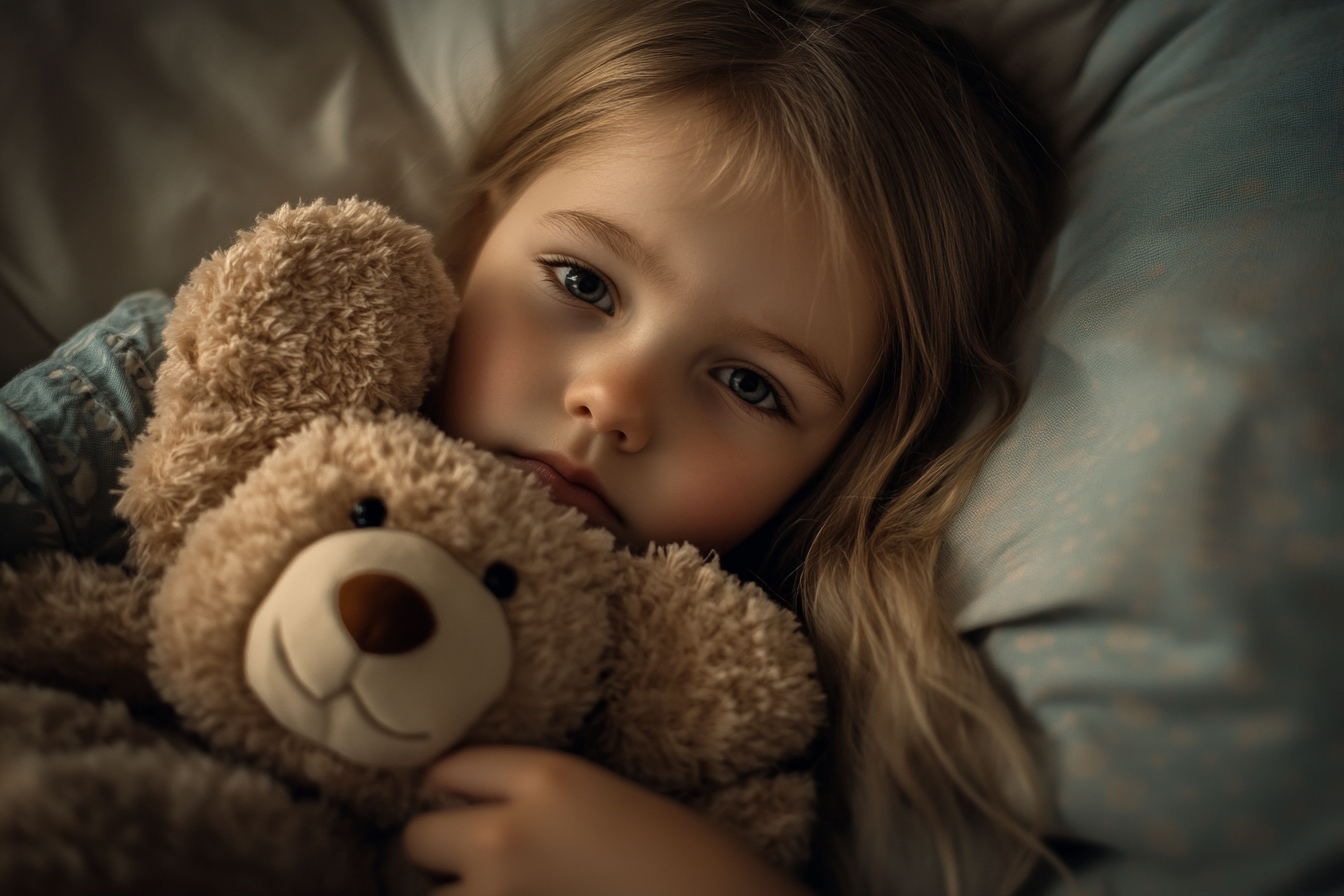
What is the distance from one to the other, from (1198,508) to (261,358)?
650 millimetres

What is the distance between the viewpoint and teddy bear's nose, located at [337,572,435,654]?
1.44 feet

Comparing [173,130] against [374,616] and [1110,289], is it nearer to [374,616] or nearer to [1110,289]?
[374,616]

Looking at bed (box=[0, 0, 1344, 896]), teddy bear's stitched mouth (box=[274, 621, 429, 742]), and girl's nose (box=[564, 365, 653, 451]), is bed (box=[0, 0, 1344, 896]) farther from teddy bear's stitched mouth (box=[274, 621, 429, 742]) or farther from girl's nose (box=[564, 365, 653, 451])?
teddy bear's stitched mouth (box=[274, 621, 429, 742])

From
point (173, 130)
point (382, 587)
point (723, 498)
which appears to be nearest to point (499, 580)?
point (382, 587)

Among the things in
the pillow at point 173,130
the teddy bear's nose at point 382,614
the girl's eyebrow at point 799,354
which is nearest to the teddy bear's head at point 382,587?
the teddy bear's nose at point 382,614

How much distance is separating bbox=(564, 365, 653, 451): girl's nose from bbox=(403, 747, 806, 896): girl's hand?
0.28 metres

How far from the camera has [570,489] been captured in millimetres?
Result: 725

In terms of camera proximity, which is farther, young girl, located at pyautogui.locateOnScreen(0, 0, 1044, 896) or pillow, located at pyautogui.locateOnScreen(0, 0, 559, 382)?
pillow, located at pyautogui.locateOnScreen(0, 0, 559, 382)

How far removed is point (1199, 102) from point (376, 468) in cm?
80

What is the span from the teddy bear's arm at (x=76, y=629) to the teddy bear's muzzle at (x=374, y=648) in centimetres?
18

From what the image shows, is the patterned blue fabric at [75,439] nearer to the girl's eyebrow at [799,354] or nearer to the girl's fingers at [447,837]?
the girl's fingers at [447,837]

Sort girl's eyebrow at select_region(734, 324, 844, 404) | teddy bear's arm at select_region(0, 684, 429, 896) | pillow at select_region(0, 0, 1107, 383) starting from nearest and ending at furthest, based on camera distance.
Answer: teddy bear's arm at select_region(0, 684, 429, 896) → girl's eyebrow at select_region(734, 324, 844, 404) → pillow at select_region(0, 0, 1107, 383)

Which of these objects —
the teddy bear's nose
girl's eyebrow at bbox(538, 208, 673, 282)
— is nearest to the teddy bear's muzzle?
the teddy bear's nose

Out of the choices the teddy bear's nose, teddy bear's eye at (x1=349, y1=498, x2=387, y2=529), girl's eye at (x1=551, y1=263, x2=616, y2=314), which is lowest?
the teddy bear's nose
